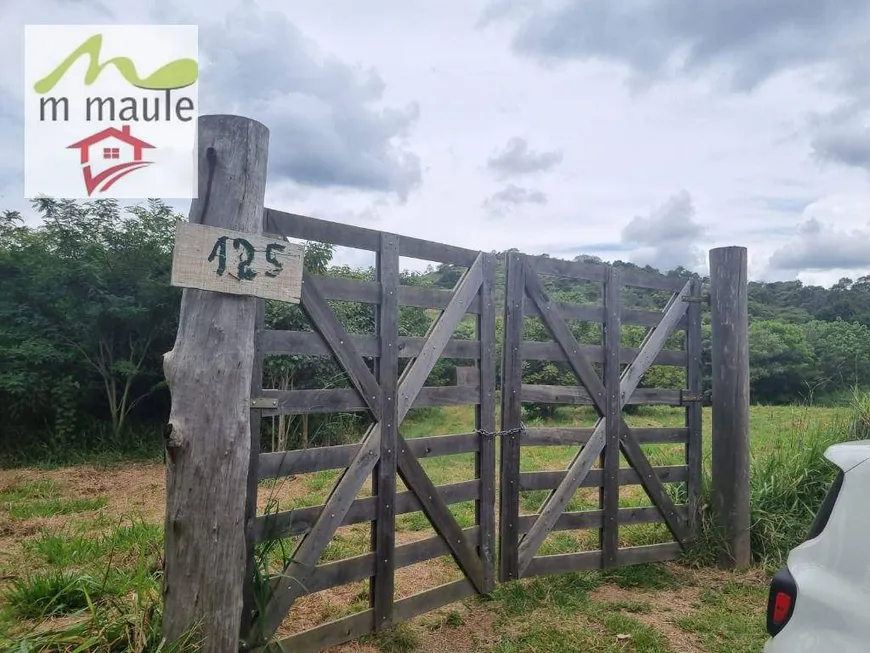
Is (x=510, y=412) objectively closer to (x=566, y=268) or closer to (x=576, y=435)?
(x=576, y=435)

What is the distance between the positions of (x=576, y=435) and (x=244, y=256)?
2843 millimetres

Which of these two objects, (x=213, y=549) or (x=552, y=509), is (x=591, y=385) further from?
(x=213, y=549)

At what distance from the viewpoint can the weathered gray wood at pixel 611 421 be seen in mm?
4703

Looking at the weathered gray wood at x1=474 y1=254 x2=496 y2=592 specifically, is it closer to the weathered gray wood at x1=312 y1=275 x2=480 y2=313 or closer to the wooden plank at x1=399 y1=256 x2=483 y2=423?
the wooden plank at x1=399 y1=256 x2=483 y2=423

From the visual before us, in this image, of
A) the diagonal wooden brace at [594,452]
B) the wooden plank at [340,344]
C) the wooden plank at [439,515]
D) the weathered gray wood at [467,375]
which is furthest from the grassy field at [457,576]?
the weathered gray wood at [467,375]

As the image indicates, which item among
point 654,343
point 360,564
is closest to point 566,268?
point 654,343

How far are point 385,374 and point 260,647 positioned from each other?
1.50 meters

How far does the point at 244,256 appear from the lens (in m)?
2.75

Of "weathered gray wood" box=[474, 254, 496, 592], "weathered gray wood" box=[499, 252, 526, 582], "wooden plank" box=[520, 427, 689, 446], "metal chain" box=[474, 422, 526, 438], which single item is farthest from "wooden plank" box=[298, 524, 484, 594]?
"wooden plank" box=[520, 427, 689, 446]

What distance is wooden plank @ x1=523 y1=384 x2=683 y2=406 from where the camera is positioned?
4.39m

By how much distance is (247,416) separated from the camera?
2.73 meters

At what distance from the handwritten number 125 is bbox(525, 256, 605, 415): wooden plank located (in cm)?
205

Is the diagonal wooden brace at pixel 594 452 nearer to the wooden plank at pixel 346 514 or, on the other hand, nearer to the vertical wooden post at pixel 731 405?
the vertical wooden post at pixel 731 405

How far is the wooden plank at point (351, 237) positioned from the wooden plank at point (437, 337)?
0.12 m
